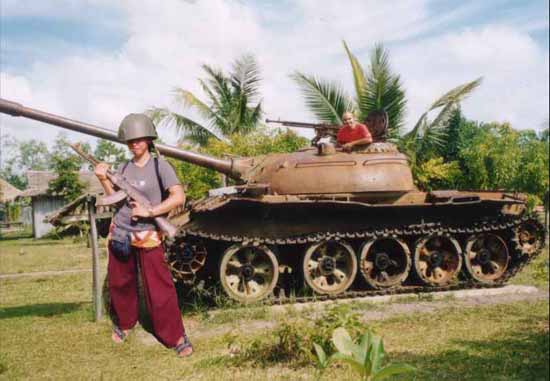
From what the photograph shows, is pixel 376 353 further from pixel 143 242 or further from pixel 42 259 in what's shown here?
pixel 42 259

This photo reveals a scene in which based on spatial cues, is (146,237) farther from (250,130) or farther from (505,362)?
(505,362)

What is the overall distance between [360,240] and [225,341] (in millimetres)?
6967

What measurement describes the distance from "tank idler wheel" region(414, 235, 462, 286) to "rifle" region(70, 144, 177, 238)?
→ 11.1 m

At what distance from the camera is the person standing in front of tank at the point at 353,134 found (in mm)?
3857

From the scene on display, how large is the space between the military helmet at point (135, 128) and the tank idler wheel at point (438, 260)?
36.8 feet

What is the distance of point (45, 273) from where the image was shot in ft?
50.1

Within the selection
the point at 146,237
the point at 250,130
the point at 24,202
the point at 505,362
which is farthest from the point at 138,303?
the point at 505,362

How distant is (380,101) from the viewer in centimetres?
369

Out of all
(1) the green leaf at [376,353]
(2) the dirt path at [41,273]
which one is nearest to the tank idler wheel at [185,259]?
(2) the dirt path at [41,273]

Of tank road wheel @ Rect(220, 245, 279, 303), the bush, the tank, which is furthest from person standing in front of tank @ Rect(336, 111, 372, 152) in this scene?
tank road wheel @ Rect(220, 245, 279, 303)

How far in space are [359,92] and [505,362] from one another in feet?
19.0

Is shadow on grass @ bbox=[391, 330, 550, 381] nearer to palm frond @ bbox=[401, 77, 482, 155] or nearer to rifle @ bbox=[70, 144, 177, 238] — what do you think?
palm frond @ bbox=[401, 77, 482, 155]

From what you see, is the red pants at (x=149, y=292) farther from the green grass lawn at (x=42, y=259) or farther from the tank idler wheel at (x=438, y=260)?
the green grass lawn at (x=42, y=259)

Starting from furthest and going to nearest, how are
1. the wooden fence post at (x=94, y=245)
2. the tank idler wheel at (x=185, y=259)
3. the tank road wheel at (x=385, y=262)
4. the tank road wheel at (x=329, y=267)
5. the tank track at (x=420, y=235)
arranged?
the tank road wheel at (x=385, y=262) → the tank road wheel at (x=329, y=267) → the tank track at (x=420, y=235) → the tank idler wheel at (x=185, y=259) → the wooden fence post at (x=94, y=245)
